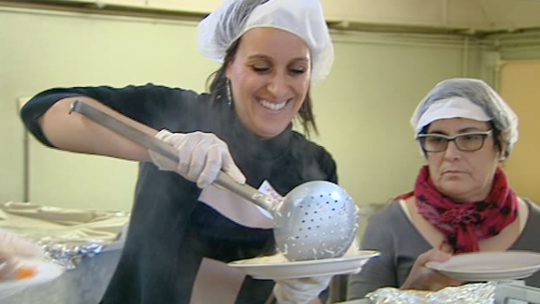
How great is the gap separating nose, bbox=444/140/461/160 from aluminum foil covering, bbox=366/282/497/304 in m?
0.45

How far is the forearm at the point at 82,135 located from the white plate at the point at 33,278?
141 mm

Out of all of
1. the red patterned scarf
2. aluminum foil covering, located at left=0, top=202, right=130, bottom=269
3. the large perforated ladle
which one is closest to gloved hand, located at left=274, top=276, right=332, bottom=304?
the large perforated ladle

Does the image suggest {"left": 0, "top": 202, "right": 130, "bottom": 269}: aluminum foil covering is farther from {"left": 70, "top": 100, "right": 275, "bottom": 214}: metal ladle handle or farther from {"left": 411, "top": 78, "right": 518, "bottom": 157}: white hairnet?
{"left": 411, "top": 78, "right": 518, "bottom": 157}: white hairnet

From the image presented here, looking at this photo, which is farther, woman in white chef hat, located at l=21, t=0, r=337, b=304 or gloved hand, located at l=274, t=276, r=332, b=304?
woman in white chef hat, located at l=21, t=0, r=337, b=304

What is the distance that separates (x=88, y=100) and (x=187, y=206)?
0.20 m

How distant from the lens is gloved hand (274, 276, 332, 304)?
78 centimetres

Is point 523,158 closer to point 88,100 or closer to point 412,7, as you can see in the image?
point 412,7

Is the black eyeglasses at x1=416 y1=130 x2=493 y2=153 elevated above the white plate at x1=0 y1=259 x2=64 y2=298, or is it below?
above

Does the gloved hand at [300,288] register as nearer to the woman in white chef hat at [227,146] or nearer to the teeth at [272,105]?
the woman in white chef hat at [227,146]

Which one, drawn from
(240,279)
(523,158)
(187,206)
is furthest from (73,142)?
(523,158)

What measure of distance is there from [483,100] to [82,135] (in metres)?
0.80

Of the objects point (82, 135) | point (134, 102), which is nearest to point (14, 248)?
point (82, 135)

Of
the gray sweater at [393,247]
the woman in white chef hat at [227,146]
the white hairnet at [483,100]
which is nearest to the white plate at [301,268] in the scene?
the woman in white chef hat at [227,146]

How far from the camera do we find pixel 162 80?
5.09 feet
